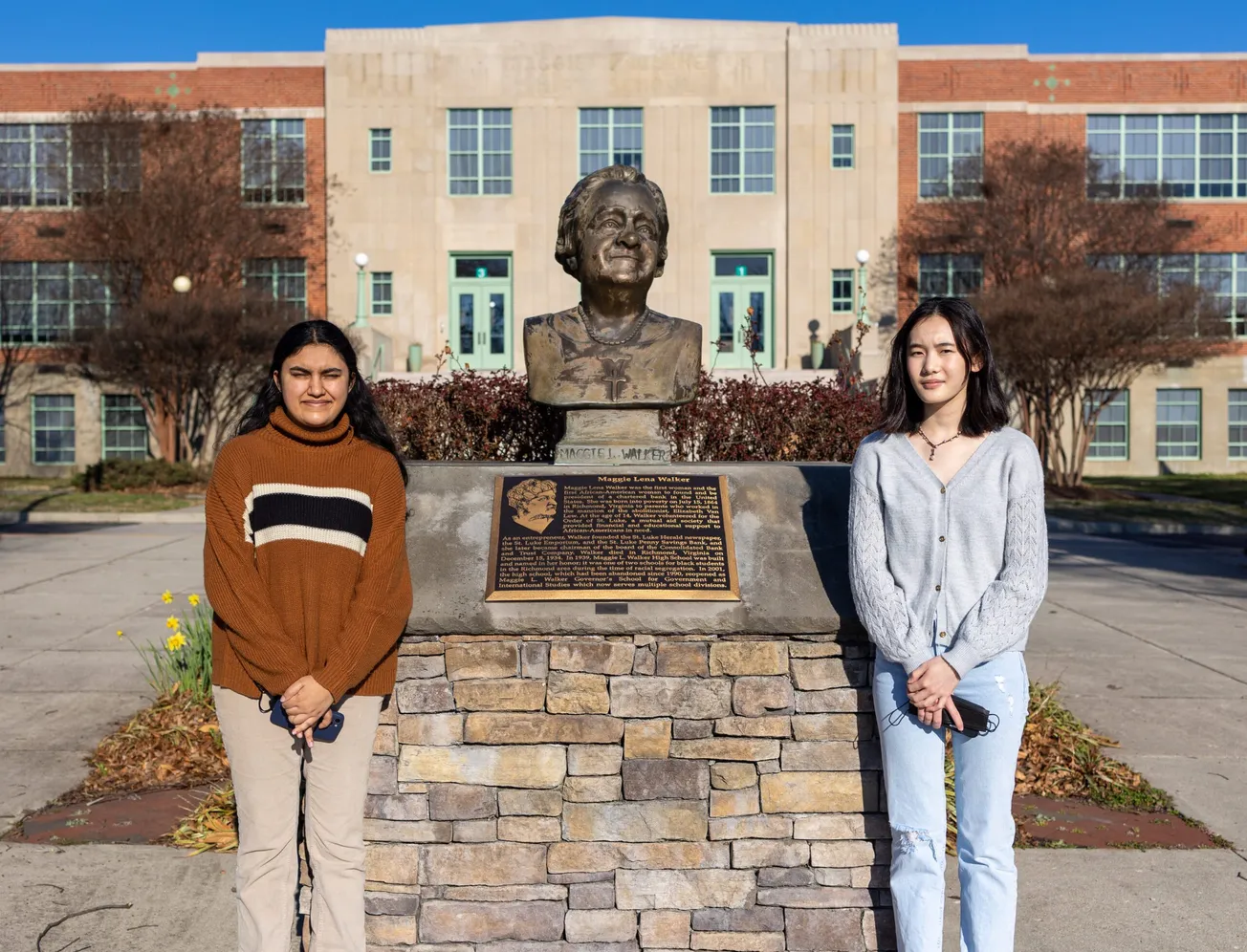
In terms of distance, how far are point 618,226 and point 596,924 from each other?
2.96m

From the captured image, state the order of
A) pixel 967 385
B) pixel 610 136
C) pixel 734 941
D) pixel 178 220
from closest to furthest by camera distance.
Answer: pixel 967 385
pixel 734 941
pixel 178 220
pixel 610 136

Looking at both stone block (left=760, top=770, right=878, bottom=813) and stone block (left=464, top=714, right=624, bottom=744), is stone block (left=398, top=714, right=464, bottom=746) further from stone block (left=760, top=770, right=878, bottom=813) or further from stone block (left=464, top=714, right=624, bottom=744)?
stone block (left=760, top=770, right=878, bottom=813)

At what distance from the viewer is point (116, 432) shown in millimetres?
30109

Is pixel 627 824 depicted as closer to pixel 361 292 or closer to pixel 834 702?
pixel 834 702

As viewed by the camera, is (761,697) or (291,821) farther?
(761,697)

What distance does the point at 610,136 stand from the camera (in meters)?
28.2

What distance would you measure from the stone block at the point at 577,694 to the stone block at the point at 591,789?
24cm

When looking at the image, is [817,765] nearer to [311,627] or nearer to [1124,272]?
[311,627]

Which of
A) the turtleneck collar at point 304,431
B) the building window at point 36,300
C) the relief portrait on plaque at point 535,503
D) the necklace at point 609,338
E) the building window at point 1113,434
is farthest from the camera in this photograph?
the building window at point 1113,434

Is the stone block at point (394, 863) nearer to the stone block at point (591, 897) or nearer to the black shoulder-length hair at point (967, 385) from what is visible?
the stone block at point (591, 897)

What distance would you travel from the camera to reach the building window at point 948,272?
1141 inches

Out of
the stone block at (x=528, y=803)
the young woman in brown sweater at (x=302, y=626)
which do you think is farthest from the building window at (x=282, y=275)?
the young woman in brown sweater at (x=302, y=626)

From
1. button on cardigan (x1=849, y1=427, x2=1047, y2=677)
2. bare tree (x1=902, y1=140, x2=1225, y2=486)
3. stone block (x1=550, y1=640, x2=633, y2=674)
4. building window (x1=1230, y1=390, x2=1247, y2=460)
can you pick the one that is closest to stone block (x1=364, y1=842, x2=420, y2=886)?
stone block (x1=550, y1=640, x2=633, y2=674)

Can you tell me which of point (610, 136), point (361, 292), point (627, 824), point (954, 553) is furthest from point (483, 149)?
point (954, 553)
